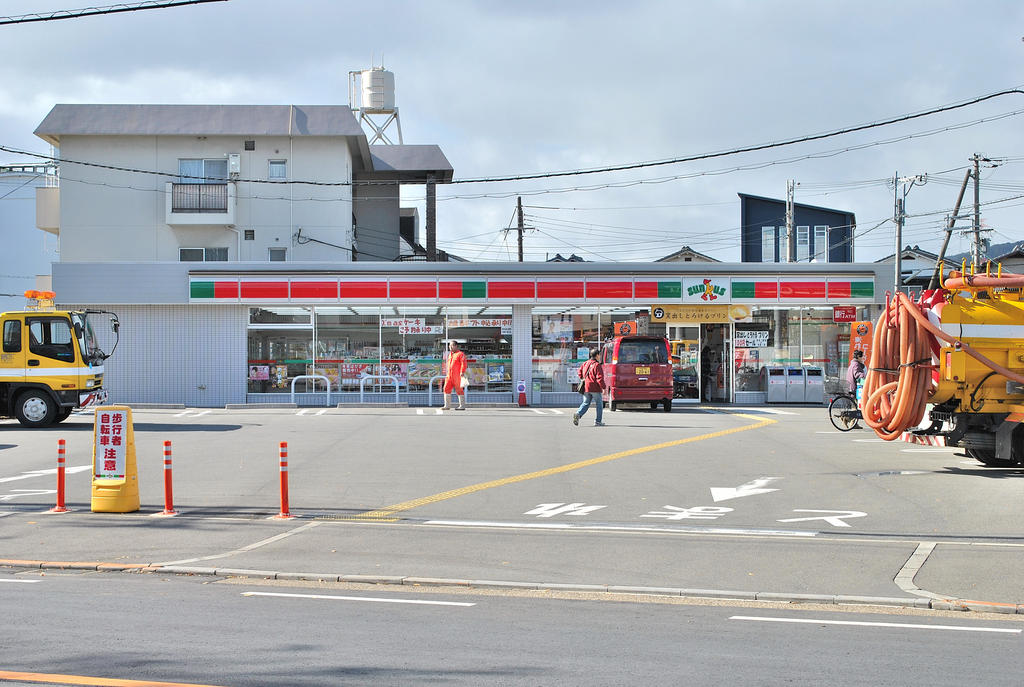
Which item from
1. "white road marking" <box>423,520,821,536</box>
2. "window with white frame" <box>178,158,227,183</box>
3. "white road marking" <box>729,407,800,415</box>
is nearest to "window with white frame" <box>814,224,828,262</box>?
"white road marking" <box>729,407,800,415</box>

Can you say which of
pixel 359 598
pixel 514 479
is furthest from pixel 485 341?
pixel 359 598

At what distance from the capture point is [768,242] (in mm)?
50500

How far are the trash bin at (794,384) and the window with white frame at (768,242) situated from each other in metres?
20.4

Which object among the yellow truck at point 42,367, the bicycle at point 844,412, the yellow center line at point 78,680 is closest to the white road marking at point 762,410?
the bicycle at point 844,412

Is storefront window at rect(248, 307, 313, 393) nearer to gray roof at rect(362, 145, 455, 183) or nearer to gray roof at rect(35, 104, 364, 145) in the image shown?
gray roof at rect(35, 104, 364, 145)

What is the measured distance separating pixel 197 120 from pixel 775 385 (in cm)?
2366

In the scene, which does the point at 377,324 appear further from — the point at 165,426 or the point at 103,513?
the point at 103,513

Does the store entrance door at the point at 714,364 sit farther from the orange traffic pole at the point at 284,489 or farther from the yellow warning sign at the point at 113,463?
the yellow warning sign at the point at 113,463

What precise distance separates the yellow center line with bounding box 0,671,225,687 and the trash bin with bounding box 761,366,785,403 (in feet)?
91.6

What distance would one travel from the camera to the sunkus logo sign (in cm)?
3114

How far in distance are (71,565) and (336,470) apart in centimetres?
641

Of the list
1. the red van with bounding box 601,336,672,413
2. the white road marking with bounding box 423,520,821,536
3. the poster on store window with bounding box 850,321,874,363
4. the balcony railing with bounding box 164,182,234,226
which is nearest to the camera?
the white road marking with bounding box 423,520,821,536

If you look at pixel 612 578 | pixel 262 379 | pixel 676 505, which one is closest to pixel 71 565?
pixel 612 578

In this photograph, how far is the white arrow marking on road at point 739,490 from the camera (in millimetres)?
13086
